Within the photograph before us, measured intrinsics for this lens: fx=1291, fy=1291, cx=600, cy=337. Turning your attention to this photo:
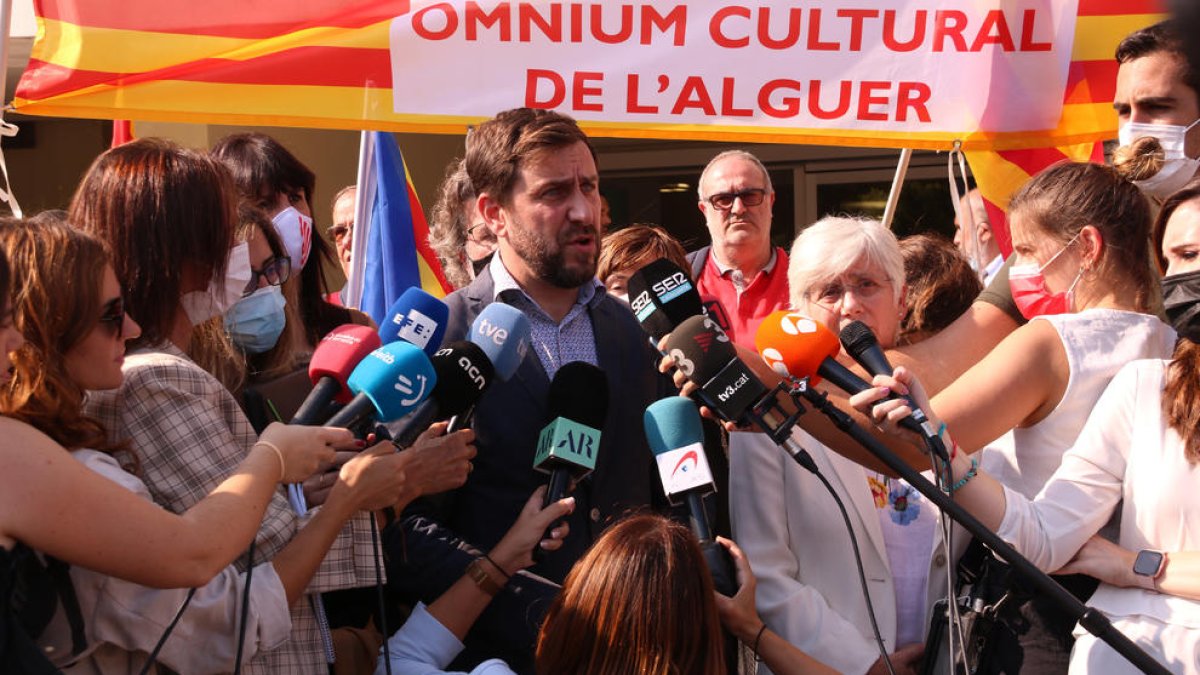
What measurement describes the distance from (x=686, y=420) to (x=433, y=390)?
1.78ft

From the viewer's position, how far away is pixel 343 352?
247cm

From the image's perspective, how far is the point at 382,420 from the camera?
2.48 metres

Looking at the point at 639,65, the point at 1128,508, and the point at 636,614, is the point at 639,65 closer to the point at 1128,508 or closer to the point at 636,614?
the point at 1128,508

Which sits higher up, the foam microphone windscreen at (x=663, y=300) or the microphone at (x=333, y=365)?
the foam microphone windscreen at (x=663, y=300)

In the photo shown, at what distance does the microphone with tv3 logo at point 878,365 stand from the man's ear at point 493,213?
113cm

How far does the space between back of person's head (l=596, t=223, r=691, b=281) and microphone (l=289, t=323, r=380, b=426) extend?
1974 mm

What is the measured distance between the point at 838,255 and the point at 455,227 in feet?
6.04

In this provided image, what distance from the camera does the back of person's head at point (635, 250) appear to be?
4.43m

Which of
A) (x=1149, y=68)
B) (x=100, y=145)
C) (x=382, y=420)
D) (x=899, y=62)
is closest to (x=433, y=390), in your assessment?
(x=382, y=420)

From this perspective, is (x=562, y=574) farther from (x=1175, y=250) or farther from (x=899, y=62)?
(x=899, y=62)

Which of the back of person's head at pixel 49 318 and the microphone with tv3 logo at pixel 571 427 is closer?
the back of person's head at pixel 49 318

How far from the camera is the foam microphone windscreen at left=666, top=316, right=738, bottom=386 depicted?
Result: 2455 millimetres

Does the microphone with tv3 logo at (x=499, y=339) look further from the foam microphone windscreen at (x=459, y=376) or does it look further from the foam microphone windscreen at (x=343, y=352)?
the foam microphone windscreen at (x=343, y=352)

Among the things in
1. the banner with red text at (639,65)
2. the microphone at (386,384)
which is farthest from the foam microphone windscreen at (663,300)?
the banner with red text at (639,65)
